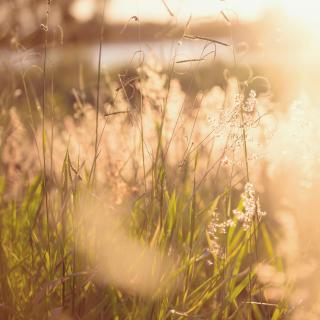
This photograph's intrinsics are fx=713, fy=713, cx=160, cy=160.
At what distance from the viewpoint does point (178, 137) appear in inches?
89.8

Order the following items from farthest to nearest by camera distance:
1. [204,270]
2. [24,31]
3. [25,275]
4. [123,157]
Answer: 1. [24,31]
2. [123,157]
3. [204,270]
4. [25,275]

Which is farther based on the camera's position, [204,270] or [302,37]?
[302,37]

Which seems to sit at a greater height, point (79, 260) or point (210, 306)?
point (79, 260)

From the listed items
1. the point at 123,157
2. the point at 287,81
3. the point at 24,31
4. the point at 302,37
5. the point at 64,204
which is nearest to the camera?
the point at 64,204

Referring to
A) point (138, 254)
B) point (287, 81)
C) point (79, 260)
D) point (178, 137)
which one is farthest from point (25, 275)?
point (287, 81)

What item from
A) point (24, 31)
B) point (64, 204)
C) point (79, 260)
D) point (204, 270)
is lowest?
point (204, 270)

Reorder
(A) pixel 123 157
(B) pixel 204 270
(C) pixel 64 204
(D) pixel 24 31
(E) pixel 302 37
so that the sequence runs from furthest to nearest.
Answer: (E) pixel 302 37 → (D) pixel 24 31 → (A) pixel 123 157 → (B) pixel 204 270 → (C) pixel 64 204

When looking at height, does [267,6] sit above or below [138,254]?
above

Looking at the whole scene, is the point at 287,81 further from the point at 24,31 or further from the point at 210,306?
the point at 210,306

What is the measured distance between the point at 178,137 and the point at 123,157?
0.66 feet

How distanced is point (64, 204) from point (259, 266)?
0.46 m

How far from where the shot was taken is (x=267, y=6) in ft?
6.82

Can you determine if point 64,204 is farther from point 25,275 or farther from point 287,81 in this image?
point 287,81

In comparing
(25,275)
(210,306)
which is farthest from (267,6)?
(25,275)
